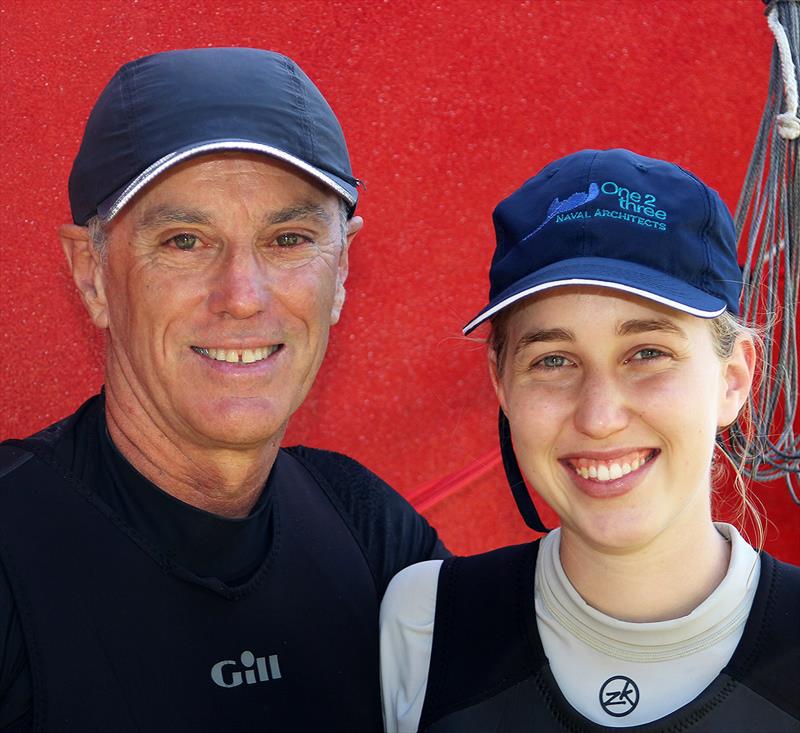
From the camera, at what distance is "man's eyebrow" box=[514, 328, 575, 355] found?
5.13 feet

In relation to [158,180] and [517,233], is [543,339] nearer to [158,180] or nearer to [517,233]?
[517,233]

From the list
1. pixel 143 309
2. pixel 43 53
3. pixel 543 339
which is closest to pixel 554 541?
pixel 543 339

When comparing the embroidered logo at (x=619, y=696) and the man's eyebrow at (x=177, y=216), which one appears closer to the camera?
the embroidered logo at (x=619, y=696)

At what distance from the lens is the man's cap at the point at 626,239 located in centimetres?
152

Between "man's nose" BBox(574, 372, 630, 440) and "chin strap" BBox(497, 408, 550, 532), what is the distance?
0.83 feet

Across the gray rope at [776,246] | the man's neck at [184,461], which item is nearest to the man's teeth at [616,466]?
the gray rope at [776,246]

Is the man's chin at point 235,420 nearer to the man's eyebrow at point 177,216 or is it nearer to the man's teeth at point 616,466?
the man's eyebrow at point 177,216

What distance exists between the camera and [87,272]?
1.88 meters

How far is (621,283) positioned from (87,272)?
0.90 m

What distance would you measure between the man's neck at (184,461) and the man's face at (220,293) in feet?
0.05

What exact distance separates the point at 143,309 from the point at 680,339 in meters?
A: 0.81

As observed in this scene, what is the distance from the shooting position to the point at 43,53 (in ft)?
7.34

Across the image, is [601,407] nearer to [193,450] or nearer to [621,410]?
[621,410]

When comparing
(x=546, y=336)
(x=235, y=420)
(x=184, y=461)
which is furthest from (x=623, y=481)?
(x=184, y=461)
